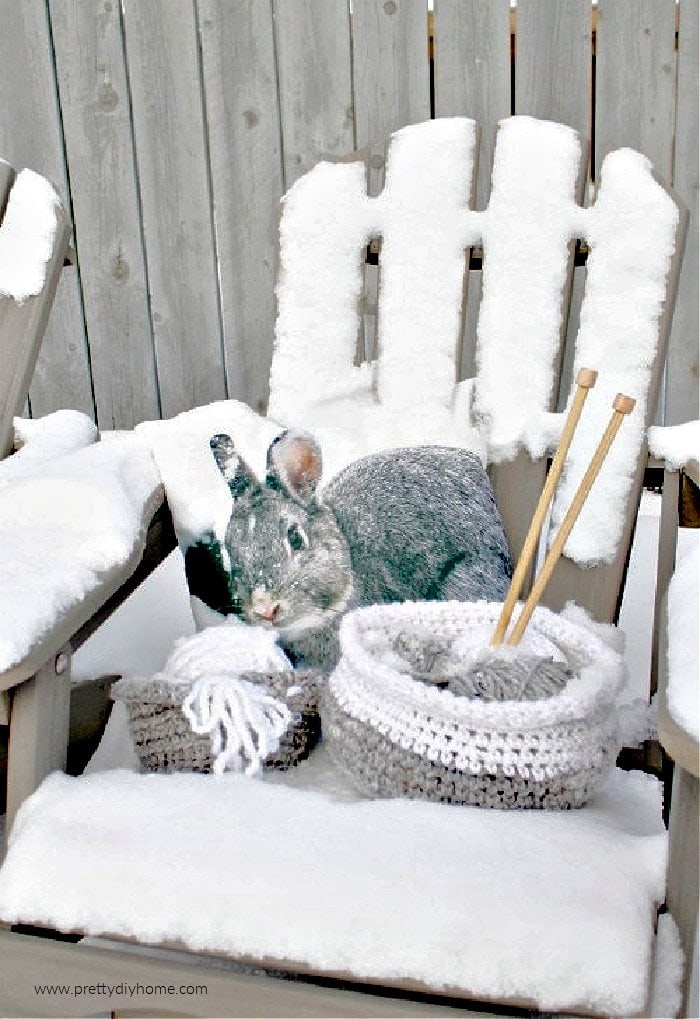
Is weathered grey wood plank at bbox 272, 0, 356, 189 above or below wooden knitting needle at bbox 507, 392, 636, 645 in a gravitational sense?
above

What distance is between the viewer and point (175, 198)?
A: 2105 mm

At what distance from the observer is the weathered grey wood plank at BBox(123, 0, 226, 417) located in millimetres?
2008

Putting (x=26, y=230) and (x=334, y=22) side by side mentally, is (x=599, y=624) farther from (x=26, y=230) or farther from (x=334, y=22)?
(x=334, y=22)

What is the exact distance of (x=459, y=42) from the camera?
191cm

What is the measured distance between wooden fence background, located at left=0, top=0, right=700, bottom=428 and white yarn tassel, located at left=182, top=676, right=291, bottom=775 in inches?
46.7

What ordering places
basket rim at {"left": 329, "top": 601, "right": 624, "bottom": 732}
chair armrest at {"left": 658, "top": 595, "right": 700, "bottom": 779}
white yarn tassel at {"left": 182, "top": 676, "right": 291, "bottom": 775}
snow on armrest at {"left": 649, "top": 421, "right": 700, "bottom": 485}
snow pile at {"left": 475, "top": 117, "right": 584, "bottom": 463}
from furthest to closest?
1. snow pile at {"left": 475, "top": 117, "right": 584, "bottom": 463}
2. snow on armrest at {"left": 649, "top": 421, "right": 700, "bottom": 485}
3. white yarn tassel at {"left": 182, "top": 676, "right": 291, "bottom": 775}
4. basket rim at {"left": 329, "top": 601, "right": 624, "bottom": 732}
5. chair armrest at {"left": 658, "top": 595, "right": 700, "bottom": 779}

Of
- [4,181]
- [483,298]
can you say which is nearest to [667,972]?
[483,298]

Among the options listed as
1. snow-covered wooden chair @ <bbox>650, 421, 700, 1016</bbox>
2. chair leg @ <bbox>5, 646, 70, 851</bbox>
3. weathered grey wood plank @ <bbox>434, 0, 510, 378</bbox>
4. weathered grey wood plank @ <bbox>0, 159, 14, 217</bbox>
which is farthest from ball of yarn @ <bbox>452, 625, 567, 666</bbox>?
weathered grey wood plank @ <bbox>434, 0, 510, 378</bbox>

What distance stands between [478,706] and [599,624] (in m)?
0.46

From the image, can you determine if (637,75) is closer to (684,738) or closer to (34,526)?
(34,526)

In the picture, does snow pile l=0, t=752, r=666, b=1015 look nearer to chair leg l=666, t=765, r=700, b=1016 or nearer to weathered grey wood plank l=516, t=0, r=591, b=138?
chair leg l=666, t=765, r=700, b=1016

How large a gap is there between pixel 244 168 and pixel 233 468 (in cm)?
118

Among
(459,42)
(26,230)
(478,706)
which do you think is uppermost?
(459,42)

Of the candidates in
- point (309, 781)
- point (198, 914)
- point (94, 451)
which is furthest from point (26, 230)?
point (198, 914)
